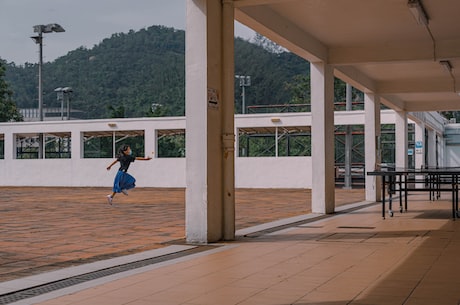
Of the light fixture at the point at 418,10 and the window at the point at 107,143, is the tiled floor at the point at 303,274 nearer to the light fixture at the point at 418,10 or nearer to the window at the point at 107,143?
the light fixture at the point at 418,10

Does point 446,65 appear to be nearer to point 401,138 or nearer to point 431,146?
point 401,138

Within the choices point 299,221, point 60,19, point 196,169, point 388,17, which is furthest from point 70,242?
point 60,19

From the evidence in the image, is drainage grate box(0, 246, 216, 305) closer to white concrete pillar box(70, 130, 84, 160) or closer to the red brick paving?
the red brick paving

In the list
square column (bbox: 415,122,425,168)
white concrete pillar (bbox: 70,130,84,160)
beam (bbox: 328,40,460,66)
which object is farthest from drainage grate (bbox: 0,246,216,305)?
white concrete pillar (bbox: 70,130,84,160)

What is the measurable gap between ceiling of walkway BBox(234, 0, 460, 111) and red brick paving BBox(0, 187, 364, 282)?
339 cm

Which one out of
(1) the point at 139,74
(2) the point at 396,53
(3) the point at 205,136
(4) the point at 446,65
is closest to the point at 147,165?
(4) the point at 446,65

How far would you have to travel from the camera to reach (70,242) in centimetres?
961

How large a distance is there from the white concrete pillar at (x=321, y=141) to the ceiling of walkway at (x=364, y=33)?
0.42 metres

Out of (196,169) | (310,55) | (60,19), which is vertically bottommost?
(196,169)

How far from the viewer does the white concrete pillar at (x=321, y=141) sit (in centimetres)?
1498

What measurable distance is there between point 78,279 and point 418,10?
23.9ft

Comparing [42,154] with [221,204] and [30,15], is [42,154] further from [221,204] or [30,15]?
[30,15]

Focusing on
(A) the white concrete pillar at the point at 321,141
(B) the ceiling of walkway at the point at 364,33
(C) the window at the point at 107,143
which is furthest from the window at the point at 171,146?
(A) the white concrete pillar at the point at 321,141

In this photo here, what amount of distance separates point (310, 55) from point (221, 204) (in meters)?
5.48
